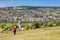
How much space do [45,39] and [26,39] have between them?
2187mm

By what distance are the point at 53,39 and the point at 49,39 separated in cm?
42

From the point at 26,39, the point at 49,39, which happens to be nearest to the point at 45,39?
the point at 49,39

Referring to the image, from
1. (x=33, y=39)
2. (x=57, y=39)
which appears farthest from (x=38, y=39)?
(x=57, y=39)

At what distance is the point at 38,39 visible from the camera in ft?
68.5

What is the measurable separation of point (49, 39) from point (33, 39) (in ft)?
5.60

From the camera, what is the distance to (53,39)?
2052 centimetres

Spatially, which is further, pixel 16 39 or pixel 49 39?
pixel 16 39

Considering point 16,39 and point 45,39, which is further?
point 16,39

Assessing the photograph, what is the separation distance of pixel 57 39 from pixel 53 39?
0.40 meters

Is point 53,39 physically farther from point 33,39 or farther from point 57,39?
point 33,39

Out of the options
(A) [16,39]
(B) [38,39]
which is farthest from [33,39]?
(A) [16,39]

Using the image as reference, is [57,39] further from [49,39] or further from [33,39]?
[33,39]

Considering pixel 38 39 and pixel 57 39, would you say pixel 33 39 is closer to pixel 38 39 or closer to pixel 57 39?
pixel 38 39

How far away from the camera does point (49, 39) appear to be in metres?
20.7
